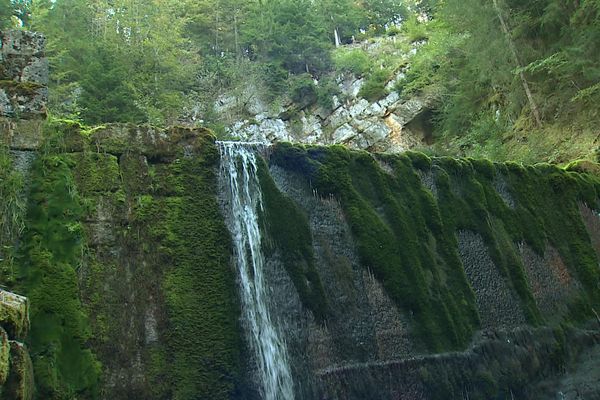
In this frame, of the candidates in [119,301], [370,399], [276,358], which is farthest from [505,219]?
[119,301]

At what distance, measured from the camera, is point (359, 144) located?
21688 millimetres

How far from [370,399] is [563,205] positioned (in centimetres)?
594

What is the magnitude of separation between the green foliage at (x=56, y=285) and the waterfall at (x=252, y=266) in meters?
1.52

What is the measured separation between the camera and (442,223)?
310 inches

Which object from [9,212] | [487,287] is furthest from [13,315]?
[487,287]

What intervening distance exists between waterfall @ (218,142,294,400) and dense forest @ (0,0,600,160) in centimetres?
715

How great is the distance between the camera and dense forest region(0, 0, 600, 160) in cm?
1347

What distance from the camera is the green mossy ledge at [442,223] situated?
6.86 metres

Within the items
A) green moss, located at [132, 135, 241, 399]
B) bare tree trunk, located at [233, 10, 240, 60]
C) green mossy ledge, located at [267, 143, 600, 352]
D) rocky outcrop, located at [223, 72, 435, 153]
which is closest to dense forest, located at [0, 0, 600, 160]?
bare tree trunk, located at [233, 10, 240, 60]

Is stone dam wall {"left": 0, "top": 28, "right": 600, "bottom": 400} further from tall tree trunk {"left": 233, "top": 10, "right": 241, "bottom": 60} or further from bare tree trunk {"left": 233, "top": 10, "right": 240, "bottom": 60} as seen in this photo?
bare tree trunk {"left": 233, "top": 10, "right": 240, "bottom": 60}

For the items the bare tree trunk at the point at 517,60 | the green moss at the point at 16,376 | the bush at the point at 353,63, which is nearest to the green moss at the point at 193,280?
the green moss at the point at 16,376

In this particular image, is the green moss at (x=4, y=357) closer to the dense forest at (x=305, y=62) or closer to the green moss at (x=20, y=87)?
the green moss at (x=20, y=87)

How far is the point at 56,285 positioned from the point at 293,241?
2.54 meters

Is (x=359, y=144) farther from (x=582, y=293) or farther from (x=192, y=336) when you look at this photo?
(x=192, y=336)
